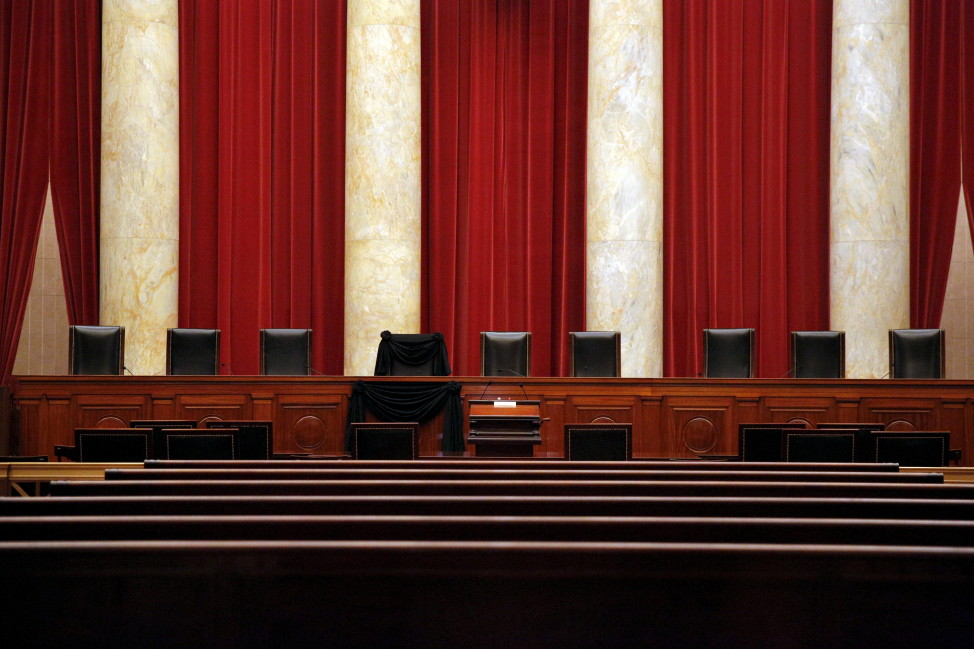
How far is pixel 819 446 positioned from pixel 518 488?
2.93 m

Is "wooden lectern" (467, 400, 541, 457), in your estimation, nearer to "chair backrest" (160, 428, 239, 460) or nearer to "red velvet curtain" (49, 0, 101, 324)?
"chair backrest" (160, 428, 239, 460)

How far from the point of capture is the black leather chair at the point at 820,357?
827 cm

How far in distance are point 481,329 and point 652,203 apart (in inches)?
92.8

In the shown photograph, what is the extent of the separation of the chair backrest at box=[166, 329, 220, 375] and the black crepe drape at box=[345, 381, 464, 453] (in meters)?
1.52

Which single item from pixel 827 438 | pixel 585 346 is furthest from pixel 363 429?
pixel 585 346

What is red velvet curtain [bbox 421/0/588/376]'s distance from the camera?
1056 cm

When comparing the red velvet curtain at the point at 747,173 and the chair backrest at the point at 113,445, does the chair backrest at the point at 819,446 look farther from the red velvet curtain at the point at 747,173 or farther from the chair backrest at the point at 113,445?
the red velvet curtain at the point at 747,173

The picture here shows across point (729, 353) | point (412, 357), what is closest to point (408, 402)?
point (412, 357)

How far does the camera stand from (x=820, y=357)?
27.3 ft

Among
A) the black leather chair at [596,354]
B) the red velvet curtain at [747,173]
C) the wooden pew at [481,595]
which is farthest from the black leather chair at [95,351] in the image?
the wooden pew at [481,595]

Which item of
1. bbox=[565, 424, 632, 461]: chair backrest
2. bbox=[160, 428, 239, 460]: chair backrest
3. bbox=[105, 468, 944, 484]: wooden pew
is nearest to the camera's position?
bbox=[105, 468, 944, 484]: wooden pew

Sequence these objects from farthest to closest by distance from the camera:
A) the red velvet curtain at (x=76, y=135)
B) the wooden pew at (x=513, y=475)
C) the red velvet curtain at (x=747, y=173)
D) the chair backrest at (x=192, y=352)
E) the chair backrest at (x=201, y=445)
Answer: the red velvet curtain at (x=747, y=173)
the red velvet curtain at (x=76, y=135)
the chair backrest at (x=192, y=352)
the chair backrest at (x=201, y=445)
the wooden pew at (x=513, y=475)

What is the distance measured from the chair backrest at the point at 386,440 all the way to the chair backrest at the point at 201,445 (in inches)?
31.7

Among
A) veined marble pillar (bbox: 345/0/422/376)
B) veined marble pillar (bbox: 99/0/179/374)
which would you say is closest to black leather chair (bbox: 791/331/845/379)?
veined marble pillar (bbox: 345/0/422/376)
